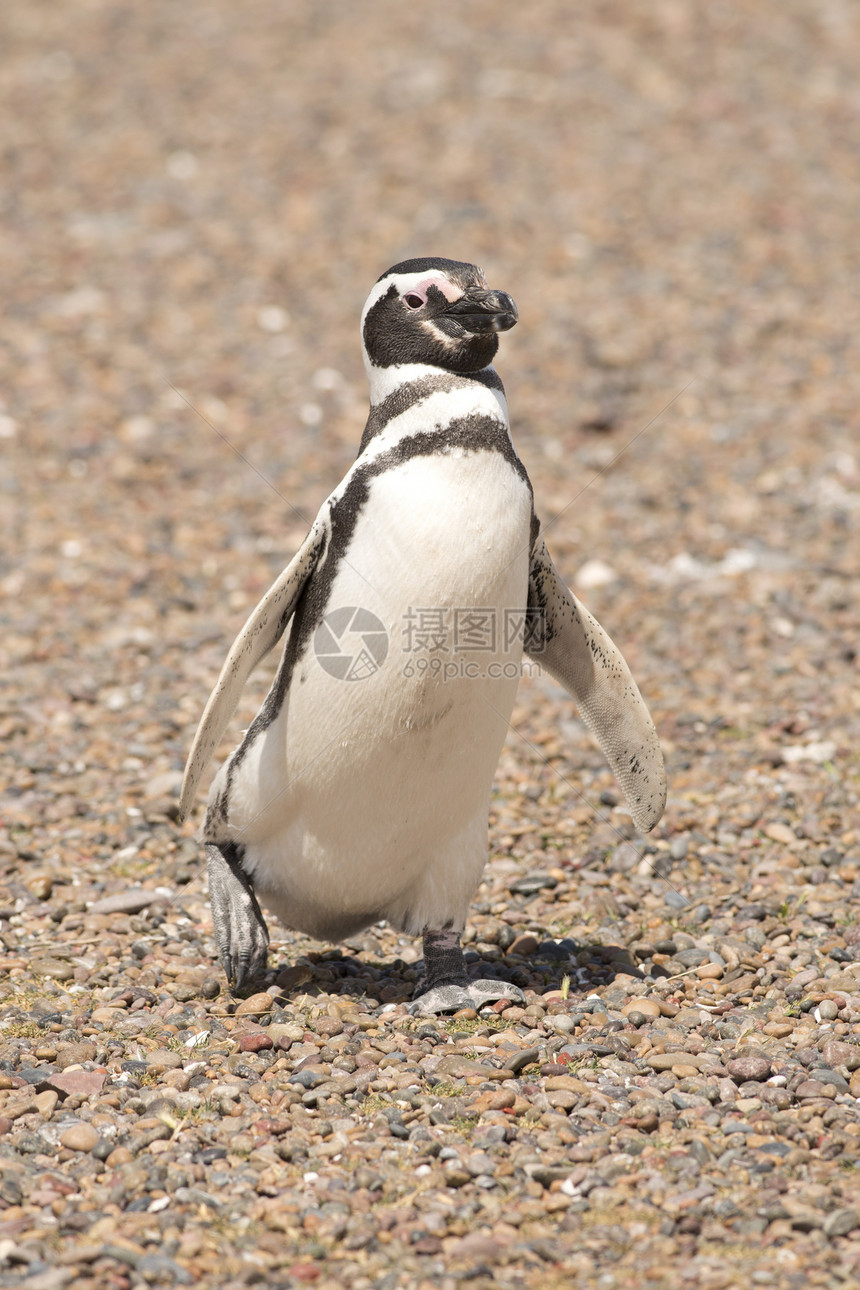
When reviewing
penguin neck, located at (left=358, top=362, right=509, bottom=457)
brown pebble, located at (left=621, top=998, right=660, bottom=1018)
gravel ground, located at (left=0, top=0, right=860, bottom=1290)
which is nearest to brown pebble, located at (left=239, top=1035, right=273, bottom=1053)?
gravel ground, located at (left=0, top=0, right=860, bottom=1290)

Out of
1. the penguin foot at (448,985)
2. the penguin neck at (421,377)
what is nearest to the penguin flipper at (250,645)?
the penguin neck at (421,377)

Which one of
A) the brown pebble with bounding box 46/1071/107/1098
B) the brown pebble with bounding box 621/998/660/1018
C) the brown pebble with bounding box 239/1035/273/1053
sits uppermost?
the brown pebble with bounding box 46/1071/107/1098

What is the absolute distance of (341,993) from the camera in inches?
170

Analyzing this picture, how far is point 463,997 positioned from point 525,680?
291 centimetres

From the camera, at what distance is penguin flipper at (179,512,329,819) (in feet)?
13.4

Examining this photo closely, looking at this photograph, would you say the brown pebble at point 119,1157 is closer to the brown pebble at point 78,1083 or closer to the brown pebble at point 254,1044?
the brown pebble at point 78,1083

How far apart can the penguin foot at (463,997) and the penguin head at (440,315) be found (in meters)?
1.77

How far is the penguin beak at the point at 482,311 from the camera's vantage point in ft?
12.7

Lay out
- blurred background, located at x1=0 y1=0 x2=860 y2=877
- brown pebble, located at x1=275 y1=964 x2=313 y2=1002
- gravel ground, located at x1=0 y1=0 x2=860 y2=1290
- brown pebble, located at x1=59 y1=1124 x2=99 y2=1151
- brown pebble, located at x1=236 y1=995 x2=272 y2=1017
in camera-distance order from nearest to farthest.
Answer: gravel ground, located at x1=0 y1=0 x2=860 y2=1290, brown pebble, located at x1=59 y1=1124 x2=99 y2=1151, brown pebble, located at x1=236 y1=995 x2=272 y2=1017, brown pebble, located at x1=275 y1=964 x2=313 y2=1002, blurred background, located at x1=0 y1=0 x2=860 y2=877

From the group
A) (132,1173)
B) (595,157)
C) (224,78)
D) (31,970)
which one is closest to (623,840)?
(31,970)

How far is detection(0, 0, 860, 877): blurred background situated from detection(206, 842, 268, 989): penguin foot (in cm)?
109

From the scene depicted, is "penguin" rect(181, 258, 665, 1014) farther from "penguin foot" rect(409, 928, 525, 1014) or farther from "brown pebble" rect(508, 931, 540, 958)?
"brown pebble" rect(508, 931, 540, 958)

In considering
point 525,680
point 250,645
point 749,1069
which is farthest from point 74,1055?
point 525,680

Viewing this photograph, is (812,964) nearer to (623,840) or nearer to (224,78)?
(623,840)
